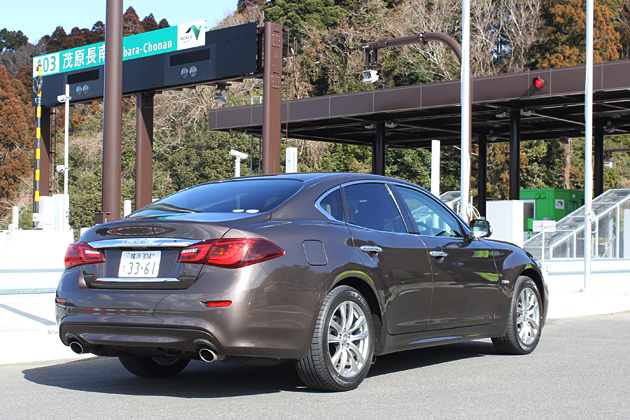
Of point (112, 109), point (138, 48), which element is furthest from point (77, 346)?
point (138, 48)

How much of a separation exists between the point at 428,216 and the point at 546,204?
28.3 m

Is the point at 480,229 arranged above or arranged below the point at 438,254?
above

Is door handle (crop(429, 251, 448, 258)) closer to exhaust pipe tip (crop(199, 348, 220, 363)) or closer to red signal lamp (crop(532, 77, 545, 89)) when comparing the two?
exhaust pipe tip (crop(199, 348, 220, 363))

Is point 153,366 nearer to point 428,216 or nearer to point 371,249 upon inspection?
point 371,249

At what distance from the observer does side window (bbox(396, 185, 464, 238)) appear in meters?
6.31

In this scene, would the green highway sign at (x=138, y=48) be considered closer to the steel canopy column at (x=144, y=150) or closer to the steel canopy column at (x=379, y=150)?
the steel canopy column at (x=144, y=150)

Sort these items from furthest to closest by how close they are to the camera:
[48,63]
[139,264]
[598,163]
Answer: [598,163]
[48,63]
[139,264]

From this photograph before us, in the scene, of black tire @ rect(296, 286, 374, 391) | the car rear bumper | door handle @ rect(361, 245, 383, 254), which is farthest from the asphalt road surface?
door handle @ rect(361, 245, 383, 254)

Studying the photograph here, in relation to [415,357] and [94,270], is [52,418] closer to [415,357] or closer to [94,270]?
[94,270]

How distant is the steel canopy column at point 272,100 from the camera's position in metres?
18.4

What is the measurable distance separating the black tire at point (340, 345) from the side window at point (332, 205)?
22.2 inches

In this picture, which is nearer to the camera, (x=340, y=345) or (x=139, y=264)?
(x=139, y=264)

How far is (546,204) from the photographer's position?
33.2 meters

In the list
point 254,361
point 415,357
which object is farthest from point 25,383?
point 415,357
